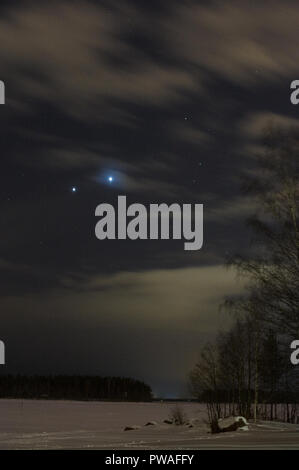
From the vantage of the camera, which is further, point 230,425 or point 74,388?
point 74,388

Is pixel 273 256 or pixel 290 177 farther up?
pixel 290 177

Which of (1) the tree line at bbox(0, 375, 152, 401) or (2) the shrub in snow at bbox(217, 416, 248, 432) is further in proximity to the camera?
(1) the tree line at bbox(0, 375, 152, 401)

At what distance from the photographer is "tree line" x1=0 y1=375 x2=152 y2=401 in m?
156

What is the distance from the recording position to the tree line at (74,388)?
15650 cm

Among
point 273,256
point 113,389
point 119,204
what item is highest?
point 119,204

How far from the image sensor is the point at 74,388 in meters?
161

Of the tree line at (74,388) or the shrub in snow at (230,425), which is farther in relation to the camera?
the tree line at (74,388)

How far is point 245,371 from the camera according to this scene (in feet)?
135

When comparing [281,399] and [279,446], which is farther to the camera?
[281,399]
